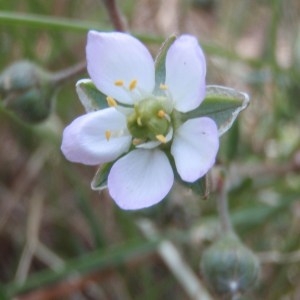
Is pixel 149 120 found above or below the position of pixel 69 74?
above

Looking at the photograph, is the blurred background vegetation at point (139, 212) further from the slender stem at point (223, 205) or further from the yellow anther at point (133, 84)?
the yellow anther at point (133, 84)

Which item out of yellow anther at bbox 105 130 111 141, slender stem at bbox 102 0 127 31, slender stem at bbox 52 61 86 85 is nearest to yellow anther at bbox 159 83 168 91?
yellow anther at bbox 105 130 111 141

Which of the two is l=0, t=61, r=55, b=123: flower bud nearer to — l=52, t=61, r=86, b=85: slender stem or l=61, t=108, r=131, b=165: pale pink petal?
l=52, t=61, r=86, b=85: slender stem

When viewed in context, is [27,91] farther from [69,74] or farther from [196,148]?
[196,148]

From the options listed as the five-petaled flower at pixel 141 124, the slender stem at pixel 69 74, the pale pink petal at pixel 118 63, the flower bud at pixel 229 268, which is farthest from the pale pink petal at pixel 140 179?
the slender stem at pixel 69 74

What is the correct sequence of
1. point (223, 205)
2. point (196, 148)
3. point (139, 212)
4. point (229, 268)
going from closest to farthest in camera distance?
point (196, 148) → point (229, 268) → point (223, 205) → point (139, 212)

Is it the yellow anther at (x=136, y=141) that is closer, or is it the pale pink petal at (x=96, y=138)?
the pale pink petal at (x=96, y=138)

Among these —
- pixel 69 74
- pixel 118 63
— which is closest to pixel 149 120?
pixel 118 63
